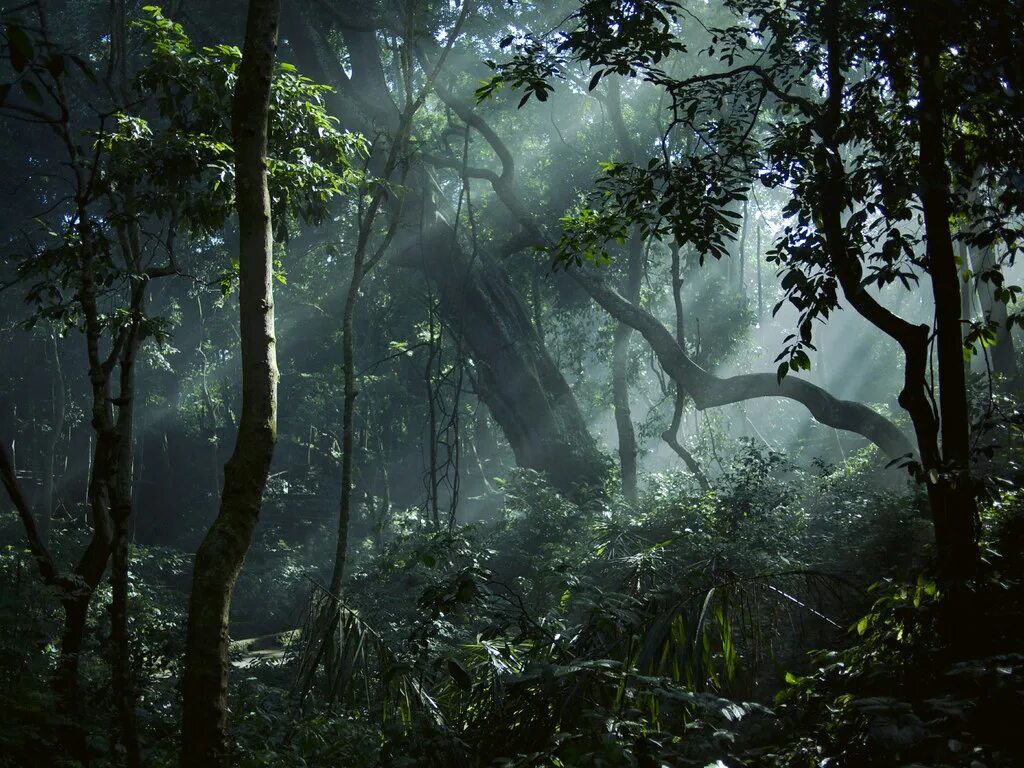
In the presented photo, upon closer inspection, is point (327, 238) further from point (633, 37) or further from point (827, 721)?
point (827, 721)

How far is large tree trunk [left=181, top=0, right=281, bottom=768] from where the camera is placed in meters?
3.12

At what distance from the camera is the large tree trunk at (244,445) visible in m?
3.12

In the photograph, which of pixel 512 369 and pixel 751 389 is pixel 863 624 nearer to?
pixel 751 389

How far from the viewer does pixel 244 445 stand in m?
3.37

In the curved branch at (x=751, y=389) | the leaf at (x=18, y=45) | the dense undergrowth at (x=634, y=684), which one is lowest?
the dense undergrowth at (x=634, y=684)

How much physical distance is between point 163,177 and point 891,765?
4.90 meters

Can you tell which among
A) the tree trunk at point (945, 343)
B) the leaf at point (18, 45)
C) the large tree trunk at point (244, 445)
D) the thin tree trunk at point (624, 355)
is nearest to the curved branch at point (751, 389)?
the thin tree trunk at point (624, 355)

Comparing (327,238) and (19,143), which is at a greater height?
(19,143)

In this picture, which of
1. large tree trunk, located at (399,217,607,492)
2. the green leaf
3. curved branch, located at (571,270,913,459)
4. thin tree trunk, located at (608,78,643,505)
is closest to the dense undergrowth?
the green leaf

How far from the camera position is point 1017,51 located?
11.5 ft

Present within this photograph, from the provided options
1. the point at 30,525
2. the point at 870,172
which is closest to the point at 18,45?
the point at 30,525

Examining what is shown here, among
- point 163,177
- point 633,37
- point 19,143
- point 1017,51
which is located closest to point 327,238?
point 19,143

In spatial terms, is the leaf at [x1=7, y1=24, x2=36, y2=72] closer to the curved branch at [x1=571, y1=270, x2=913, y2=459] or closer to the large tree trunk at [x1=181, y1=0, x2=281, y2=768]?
the large tree trunk at [x1=181, y1=0, x2=281, y2=768]

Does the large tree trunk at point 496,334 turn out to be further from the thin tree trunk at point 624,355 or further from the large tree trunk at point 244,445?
the large tree trunk at point 244,445
